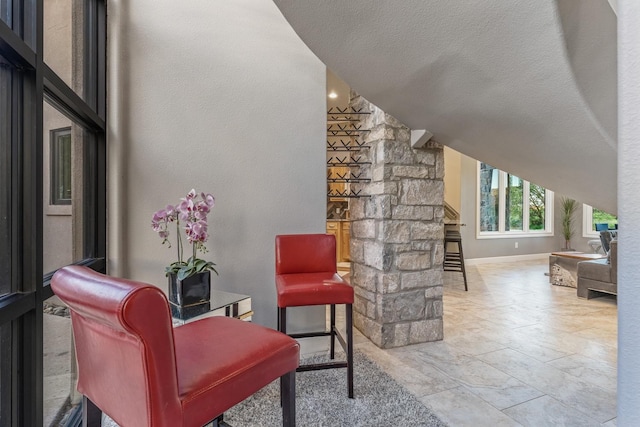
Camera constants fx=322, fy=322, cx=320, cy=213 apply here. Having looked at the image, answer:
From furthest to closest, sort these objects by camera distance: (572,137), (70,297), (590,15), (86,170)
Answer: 1. (572,137)
2. (86,170)
3. (590,15)
4. (70,297)

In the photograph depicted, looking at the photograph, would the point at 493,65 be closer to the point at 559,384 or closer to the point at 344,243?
the point at 559,384

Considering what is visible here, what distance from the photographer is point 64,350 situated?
144cm

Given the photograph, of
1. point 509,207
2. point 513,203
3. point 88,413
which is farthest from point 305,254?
point 513,203

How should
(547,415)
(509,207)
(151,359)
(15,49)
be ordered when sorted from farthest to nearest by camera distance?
(509,207) < (547,415) < (15,49) < (151,359)

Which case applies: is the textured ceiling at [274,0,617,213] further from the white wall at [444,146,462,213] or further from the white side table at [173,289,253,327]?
the white wall at [444,146,462,213]

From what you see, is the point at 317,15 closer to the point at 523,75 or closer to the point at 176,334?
the point at 523,75

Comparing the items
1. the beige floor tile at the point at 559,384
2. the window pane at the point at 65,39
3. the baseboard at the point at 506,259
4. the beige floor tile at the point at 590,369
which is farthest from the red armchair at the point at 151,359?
the baseboard at the point at 506,259

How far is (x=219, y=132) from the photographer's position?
212 cm

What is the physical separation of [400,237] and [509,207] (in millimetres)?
5682

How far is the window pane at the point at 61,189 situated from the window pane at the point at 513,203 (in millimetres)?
7380

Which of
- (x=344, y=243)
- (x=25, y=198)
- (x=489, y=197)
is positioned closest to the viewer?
(x=25, y=198)

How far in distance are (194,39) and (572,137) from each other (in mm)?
2364

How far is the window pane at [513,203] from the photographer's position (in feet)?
22.7

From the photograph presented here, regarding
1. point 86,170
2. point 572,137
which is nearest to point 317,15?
point 86,170
